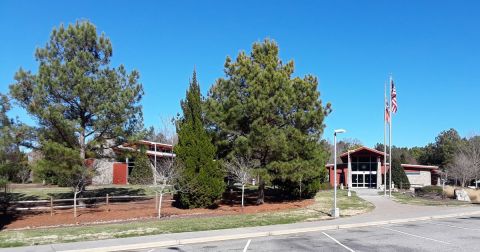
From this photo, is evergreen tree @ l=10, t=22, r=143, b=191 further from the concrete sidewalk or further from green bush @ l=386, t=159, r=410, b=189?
green bush @ l=386, t=159, r=410, b=189

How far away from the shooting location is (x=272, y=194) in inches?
1502

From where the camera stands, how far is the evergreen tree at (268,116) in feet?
90.9

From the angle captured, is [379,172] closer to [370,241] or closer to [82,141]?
[82,141]

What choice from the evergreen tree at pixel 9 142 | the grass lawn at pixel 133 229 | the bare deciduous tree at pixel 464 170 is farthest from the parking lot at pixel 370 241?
the bare deciduous tree at pixel 464 170

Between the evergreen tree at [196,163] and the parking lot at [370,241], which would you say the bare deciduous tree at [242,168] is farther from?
the parking lot at [370,241]

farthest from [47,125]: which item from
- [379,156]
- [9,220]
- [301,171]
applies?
[379,156]

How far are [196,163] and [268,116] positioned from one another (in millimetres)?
5295

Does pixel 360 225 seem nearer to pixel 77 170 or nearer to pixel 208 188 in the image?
pixel 208 188

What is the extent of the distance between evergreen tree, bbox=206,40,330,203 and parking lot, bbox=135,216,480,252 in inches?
373

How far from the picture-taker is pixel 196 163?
2788 cm

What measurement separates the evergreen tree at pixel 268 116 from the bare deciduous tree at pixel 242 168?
0.51 m

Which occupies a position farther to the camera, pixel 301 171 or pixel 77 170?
pixel 301 171

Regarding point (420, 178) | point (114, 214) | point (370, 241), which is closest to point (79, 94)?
point (114, 214)

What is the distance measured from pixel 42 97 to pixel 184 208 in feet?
34.1
